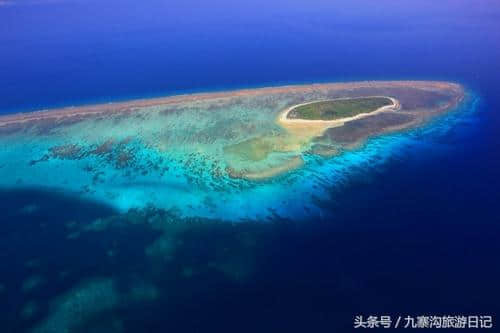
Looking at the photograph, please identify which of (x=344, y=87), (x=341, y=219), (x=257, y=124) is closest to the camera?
(x=341, y=219)

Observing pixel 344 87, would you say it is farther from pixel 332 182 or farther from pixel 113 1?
pixel 113 1

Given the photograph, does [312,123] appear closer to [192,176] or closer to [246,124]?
[246,124]

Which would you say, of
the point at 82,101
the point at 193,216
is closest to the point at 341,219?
the point at 193,216

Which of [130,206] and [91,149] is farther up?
[91,149]

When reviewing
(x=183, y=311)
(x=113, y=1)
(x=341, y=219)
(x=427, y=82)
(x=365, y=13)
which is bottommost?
(x=183, y=311)

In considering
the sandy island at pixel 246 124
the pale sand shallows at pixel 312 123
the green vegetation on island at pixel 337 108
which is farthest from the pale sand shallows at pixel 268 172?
the green vegetation on island at pixel 337 108

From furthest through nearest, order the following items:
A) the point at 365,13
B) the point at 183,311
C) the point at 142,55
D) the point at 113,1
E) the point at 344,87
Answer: the point at 113,1 < the point at 365,13 < the point at 142,55 < the point at 344,87 < the point at 183,311
